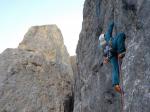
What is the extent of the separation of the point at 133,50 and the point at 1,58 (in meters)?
18.1

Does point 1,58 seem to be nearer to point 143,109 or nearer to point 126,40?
point 126,40

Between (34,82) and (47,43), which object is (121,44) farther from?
(47,43)

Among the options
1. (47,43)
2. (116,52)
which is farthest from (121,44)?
(47,43)

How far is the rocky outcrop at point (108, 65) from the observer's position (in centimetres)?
1194

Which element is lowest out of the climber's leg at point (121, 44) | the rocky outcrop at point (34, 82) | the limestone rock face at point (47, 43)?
the rocky outcrop at point (34, 82)

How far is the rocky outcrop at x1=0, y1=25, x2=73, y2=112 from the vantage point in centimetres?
2612

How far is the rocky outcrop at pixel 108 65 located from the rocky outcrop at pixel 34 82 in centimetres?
435

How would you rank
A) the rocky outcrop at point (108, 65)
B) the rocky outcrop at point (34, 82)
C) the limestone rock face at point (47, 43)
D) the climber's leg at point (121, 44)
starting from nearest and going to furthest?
1. the rocky outcrop at point (108, 65)
2. the climber's leg at point (121, 44)
3. the rocky outcrop at point (34, 82)
4. the limestone rock face at point (47, 43)

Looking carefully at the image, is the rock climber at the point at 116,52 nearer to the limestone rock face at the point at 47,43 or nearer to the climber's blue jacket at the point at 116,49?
the climber's blue jacket at the point at 116,49

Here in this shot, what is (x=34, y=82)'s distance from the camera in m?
27.3

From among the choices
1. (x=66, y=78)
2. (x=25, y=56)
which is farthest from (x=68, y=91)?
(x=25, y=56)

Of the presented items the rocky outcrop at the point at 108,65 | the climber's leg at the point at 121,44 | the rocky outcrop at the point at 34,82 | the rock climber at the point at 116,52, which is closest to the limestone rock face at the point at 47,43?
the rocky outcrop at the point at 34,82

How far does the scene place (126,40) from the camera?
554 inches

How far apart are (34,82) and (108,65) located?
10924mm
